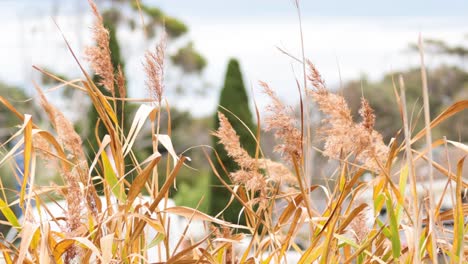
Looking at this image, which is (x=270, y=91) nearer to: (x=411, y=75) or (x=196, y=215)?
(x=196, y=215)

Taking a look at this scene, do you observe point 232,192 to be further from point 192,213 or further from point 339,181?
point 339,181

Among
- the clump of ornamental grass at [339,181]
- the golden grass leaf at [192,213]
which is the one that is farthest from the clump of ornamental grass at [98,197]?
the clump of ornamental grass at [339,181]

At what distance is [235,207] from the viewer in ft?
32.6

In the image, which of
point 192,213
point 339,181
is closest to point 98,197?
point 192,213

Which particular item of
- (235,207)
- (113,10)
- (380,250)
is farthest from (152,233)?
(113,10)

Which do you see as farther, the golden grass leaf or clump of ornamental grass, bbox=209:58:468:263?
the golden grass leaf

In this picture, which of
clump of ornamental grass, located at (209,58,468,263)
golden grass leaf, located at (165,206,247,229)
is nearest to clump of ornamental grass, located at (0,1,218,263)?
golden grass leaf, located at (165,206,247,229)

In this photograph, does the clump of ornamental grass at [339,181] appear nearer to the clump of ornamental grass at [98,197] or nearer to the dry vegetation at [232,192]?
the dry vegetation at [232,192]

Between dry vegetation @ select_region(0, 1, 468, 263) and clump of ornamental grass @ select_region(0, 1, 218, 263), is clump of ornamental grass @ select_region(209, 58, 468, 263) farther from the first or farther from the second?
clump of ornamental grass @ select_region(0, 1, 218, 263)

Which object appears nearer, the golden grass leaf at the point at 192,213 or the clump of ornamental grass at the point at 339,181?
the clump of ornamental grass at the point at 339,181

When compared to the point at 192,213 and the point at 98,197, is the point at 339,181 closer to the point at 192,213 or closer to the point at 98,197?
the point at 192,213

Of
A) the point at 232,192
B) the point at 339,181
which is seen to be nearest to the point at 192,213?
the point at 232,192

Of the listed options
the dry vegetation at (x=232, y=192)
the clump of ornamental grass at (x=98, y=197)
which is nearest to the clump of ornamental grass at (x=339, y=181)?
the dry vegetation at (x=232, y=192)

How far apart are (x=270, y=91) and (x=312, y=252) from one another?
32cm
